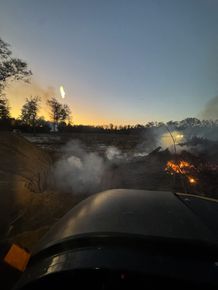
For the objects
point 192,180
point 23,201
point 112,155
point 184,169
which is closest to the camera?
point 23,201

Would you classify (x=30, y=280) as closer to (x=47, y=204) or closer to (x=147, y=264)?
(x=147, y=264)

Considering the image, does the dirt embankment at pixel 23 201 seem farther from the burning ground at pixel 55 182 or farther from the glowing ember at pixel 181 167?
the glowing ember at pixel 181 167

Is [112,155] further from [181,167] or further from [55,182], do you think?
[55,182]

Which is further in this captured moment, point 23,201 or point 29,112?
point 29,112

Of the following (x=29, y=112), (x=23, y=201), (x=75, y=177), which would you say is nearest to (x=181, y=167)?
(x=75, y=177)

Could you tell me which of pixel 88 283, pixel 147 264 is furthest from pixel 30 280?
pixel 147 264

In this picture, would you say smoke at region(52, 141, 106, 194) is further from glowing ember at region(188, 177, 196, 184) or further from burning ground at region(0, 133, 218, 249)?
glowing ember at region(188, 177, 196, 184)

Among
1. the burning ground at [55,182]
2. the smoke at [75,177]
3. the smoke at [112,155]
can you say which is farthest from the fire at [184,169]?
the smoke at [112,155]

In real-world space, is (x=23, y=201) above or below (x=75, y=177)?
above

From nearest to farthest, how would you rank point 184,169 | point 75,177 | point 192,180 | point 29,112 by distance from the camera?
1. point 192,180
2. point 184,169
3. point 75,177
4. point 29,112

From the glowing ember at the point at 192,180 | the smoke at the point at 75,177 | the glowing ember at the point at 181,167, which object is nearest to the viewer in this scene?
the glowing ember at the point at 192,180

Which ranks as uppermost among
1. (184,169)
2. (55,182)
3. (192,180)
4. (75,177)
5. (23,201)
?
(184,169)

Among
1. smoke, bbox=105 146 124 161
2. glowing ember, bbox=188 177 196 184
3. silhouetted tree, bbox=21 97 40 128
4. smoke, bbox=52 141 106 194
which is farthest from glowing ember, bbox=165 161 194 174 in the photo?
silhouetted tree, bbox=21 97 40 128

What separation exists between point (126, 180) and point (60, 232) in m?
11.7
